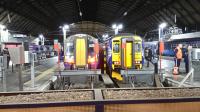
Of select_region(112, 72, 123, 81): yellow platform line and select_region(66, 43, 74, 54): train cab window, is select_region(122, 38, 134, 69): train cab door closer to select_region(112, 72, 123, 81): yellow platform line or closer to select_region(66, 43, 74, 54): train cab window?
select_region(112, 72, 123, 81): yellow platform line

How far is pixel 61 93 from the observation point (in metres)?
5.45

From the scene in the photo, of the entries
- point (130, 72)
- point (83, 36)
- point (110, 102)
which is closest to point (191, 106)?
point (110, 102)

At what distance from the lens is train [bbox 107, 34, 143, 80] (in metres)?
17.8

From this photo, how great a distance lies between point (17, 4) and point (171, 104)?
1357 inches

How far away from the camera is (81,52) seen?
18.5 meters

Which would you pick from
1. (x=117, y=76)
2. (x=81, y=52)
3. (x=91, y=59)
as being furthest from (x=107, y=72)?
(x=81, y=52)

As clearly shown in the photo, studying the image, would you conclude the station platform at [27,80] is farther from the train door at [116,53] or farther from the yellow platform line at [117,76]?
the train door at [116,53]

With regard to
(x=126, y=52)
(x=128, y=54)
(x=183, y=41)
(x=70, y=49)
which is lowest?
(x=128, y=54)

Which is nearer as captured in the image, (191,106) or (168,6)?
(191,106)

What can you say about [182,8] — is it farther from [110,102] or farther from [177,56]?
[110,102]

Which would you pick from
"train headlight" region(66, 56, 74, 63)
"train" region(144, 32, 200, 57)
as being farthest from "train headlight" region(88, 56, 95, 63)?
"train" region(144, 32, 200, 57)

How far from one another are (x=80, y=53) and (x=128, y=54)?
259cm

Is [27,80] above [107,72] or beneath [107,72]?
beneath

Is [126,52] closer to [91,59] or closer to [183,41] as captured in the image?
[91,59]
